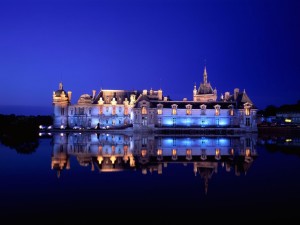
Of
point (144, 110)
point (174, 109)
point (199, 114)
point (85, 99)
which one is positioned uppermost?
point (85, 99)

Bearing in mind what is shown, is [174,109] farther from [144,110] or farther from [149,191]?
[149,191]

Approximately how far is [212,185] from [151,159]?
32.7 feet

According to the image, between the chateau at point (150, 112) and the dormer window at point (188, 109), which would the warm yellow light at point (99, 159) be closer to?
the chateau at point (150, 112)

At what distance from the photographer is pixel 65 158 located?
27.0 metres

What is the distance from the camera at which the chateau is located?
70.6 meters

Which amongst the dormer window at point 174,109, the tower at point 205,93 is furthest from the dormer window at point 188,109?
the tower at point 205,93

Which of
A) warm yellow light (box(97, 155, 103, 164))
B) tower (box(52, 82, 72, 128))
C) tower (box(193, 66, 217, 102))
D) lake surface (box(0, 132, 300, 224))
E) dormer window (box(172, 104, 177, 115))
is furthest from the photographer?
tower (box(193, 66, 217, 102))

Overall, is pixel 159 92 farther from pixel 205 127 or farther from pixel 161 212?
pixel 161 212

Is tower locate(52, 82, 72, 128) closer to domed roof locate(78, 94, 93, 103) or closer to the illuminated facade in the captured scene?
domed roof locate(78, 94, 93, 103)

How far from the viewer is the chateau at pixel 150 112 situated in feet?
232

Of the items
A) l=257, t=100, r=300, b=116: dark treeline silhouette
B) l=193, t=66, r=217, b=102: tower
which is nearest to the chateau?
l=193, t=66, r=217, b=102: tower

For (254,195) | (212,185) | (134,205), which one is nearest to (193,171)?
(212,185)

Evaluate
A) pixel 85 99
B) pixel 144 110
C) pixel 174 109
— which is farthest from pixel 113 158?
pixel 85 99

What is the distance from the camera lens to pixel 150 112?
70250 millimetres
